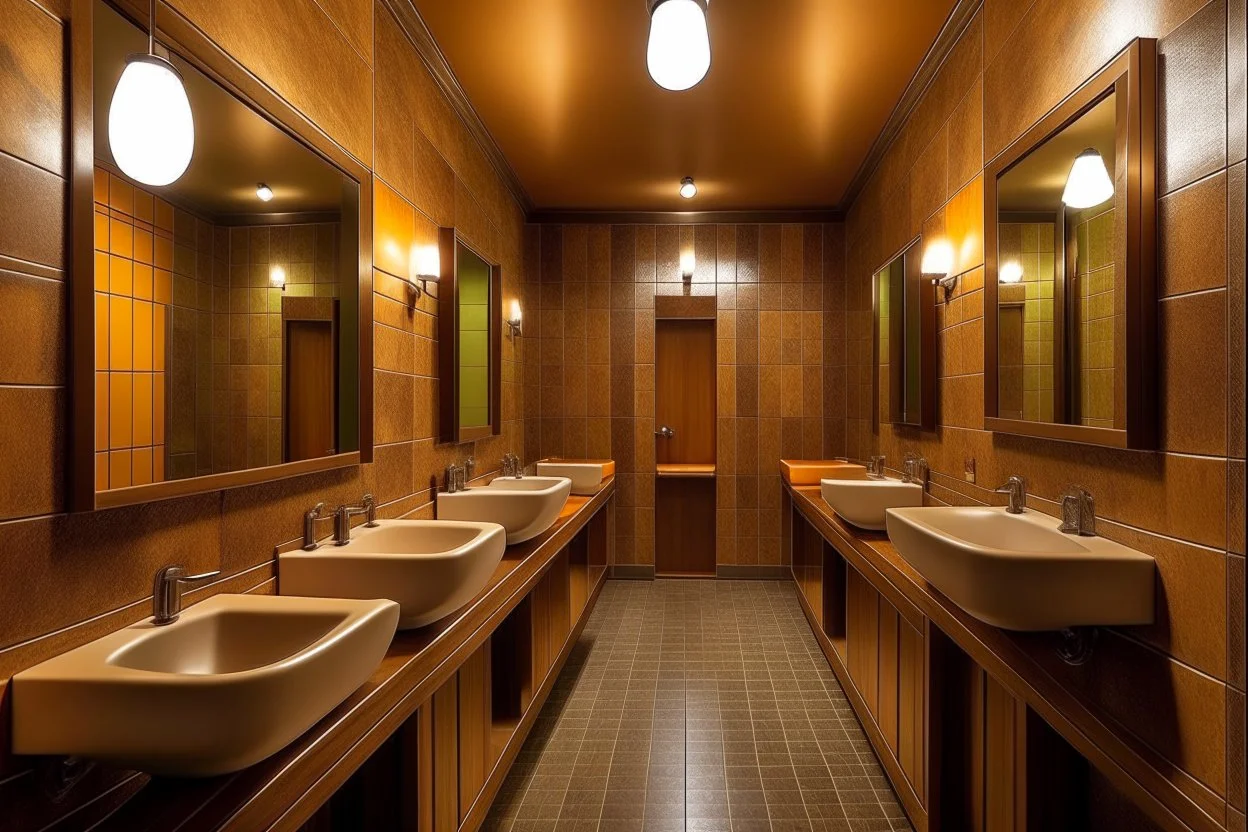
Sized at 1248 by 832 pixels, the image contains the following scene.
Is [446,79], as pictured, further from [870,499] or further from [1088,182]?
[870,499]

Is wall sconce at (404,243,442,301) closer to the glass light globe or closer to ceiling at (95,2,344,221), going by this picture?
ceiling at (95,2,344,221)

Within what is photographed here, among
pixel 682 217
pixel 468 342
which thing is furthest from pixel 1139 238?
pixel 682 217

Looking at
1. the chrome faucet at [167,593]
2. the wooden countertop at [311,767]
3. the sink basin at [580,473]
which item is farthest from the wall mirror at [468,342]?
the chrome faucet at [167,593]

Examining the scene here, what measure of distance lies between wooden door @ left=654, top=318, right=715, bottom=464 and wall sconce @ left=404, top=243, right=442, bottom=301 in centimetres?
275

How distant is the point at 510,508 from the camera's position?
2451 mm

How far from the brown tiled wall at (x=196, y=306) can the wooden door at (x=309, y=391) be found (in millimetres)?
103

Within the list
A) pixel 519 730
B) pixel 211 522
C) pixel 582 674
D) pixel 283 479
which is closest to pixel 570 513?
pixel 582 674

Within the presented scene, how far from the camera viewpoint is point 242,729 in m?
0.86

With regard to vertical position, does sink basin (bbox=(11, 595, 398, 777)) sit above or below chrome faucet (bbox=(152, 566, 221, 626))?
below

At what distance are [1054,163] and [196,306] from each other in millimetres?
2166

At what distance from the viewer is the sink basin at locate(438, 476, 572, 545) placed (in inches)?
95.8

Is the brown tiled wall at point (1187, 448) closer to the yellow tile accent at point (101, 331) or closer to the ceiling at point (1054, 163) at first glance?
the ceiling at point (1054, 163)

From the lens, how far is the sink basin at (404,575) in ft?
4.87

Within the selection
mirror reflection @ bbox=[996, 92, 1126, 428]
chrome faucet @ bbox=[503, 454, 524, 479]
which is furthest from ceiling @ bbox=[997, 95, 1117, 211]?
chrome faucet @ bbox=[503, 454, 524, 479]
